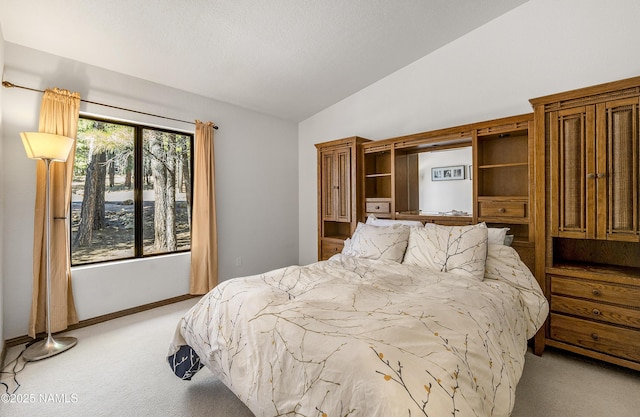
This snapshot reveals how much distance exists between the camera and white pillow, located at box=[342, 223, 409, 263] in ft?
8.41

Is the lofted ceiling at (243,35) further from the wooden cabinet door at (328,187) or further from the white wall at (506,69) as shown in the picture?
the wooden cabinet door at (328,187)

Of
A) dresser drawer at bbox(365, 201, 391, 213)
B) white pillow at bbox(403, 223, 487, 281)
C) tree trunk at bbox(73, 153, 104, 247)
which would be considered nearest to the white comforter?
white pillow at bbox(403, 223, 487, 281)

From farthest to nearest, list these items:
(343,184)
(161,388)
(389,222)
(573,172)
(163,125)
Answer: (343,184)
(163,125)
(389,222)
(573,172)
(161,388)

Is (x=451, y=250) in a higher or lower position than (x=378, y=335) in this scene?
higher

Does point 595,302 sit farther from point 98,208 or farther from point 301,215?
point 98,208

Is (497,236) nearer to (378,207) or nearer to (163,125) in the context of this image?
(378,207)

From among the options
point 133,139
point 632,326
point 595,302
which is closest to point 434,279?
point 595,302

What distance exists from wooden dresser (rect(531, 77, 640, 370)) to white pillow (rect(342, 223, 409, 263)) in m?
1.07

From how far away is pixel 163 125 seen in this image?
11.4 ft

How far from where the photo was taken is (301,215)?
4949 mm

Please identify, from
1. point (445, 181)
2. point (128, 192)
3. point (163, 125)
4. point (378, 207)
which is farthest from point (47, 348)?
point (445, 181)

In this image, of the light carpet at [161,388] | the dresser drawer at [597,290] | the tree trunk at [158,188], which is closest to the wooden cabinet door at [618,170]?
the dresser drawer at [597,290]

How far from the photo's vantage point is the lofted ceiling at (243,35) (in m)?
2.32

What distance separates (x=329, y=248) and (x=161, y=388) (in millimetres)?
2495
